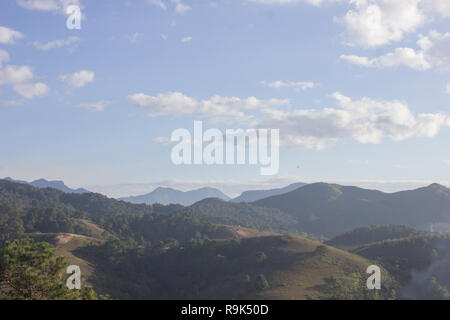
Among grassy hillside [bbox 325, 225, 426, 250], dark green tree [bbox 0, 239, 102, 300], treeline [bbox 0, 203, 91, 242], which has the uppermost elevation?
dark green tree [bbox 0, 239, 102, 300]

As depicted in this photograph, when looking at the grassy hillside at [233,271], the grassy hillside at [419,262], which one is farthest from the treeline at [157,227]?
the grassy hillside at [419,262]

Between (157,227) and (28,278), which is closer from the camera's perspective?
(28,278)

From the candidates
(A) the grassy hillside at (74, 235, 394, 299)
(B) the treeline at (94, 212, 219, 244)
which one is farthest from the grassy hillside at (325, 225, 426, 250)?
(A) the grassy hillside at (74, 235, 394, 299)

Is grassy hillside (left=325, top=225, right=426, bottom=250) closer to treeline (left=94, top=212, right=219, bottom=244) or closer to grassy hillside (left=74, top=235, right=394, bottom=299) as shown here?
treeline (left=94, top=212, right=219, bottom=244)

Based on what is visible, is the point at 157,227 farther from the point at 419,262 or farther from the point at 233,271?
the point at 419,262

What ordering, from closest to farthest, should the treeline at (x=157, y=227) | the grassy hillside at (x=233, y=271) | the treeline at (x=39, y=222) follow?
the grassy hillside at (x=233, y=271), the treeline at (x=39, y=222), the treeline at (x=157, y=227)

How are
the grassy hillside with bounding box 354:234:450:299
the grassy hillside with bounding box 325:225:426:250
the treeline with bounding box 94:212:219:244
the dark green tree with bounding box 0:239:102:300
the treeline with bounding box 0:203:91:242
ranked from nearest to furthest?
the dark green tree with bounding box 0:239:102:300, the grassy hillside with bounding box 354:234:450:299, the grassy hillside with bounding box 325:225:426:250, the treeline with bounding box 0:203:91:242, the treeline with bounding box 94:212:219:244

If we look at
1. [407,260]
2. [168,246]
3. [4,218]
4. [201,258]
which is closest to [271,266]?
A: [201,258]

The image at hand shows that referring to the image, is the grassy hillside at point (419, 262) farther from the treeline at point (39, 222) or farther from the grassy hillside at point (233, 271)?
the treeline at point (39, 222)

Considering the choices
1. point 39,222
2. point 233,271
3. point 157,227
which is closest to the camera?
point 233,271

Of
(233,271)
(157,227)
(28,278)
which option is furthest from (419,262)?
(157,227)
